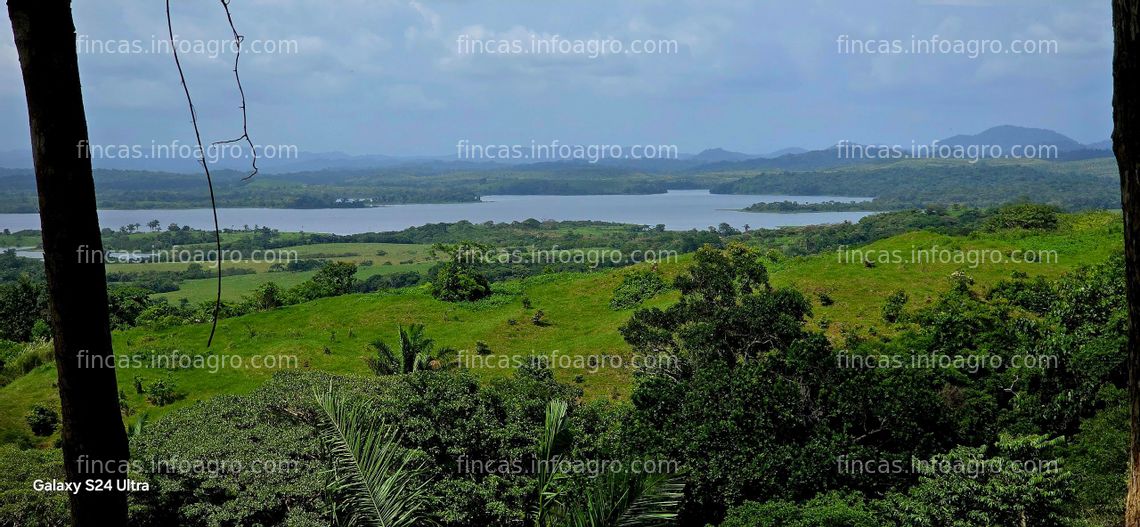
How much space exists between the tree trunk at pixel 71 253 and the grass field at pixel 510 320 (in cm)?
1998

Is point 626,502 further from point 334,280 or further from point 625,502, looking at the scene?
point 334,280

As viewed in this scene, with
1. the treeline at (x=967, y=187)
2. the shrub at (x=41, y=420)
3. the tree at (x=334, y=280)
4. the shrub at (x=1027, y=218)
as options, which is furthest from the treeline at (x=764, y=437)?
the treeline at (x=967, y=187)

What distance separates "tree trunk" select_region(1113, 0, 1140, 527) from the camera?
7.12 feet

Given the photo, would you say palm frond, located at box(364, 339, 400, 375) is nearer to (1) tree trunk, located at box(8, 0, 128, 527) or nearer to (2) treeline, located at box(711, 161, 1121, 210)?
(1) tree trunk, located at box(8, 0, 128, 527)

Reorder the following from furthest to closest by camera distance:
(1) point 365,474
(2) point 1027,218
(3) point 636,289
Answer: (2) point 1027,218 → (3) point 636,289 → (1) point 365,474

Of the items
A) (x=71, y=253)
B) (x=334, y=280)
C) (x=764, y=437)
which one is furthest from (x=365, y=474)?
(x=334, y=280)

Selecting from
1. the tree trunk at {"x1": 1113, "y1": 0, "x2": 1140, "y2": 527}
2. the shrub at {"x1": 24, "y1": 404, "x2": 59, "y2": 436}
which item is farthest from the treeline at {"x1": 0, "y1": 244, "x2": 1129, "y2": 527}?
the shrub at {"x1": 24, "y1": 404, "x2": 59, "y2": 436}

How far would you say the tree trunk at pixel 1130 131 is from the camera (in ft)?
7.12

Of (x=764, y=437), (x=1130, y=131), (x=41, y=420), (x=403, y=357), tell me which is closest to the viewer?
(x=1130, y=131)

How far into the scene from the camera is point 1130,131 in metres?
2.19

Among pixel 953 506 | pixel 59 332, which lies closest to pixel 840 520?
pixel 953 506

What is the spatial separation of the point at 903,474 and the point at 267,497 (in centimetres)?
898

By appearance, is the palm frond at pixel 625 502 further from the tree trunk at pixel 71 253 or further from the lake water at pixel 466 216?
the lake water at pixel 466 216

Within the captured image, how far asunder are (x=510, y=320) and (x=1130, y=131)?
1119 inches
